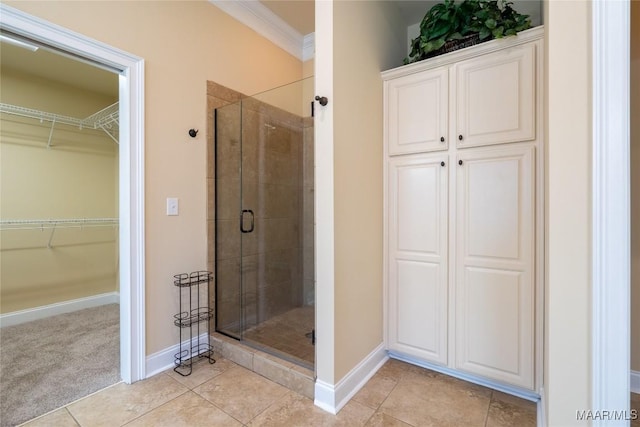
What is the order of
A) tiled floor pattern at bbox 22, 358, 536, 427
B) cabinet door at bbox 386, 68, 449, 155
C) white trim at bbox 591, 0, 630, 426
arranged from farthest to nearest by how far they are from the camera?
cabinet door at bbox 386, 68, 449, 155
tiled floor pattern at bbox 22, 358, 536, 427
white trim at bbox 591, 0, 630, 426

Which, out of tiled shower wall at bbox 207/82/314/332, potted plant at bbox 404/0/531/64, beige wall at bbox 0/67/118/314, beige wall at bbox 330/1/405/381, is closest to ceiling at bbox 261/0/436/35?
beige wall at bbox 330/1/405/381

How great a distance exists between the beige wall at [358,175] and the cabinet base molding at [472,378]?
227 mm

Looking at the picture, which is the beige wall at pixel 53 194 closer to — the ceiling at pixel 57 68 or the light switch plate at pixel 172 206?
the ceiling at pixel 57 68

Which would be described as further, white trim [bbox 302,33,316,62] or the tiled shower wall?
white trim [bbox 302,33,316,62]

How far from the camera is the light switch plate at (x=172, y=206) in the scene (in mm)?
1998

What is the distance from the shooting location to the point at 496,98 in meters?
1.67

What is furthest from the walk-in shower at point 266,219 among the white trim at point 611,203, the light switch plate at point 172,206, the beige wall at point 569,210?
the white trim at point 611,203

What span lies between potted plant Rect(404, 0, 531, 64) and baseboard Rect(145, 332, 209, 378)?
8.55ft

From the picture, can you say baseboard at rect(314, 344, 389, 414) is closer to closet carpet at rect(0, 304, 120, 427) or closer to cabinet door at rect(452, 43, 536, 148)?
closet carpet at rect(0, 304, 120, 427)

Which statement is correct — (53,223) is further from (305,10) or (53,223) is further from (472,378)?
(472,378)

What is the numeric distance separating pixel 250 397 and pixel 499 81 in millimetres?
2294

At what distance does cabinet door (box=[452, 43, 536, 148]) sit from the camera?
159 centimetres

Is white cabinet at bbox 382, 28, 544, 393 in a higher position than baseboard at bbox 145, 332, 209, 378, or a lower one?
higher

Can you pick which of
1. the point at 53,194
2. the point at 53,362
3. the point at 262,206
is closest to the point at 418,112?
the point at 262,206
